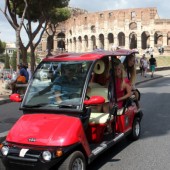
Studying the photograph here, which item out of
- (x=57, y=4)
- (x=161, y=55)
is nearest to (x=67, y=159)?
(x=57, y=4)

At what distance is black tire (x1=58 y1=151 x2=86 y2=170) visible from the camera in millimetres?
4719

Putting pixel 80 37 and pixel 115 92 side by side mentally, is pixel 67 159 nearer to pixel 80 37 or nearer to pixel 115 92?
pixel 115 92

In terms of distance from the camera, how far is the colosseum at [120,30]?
2862 inches

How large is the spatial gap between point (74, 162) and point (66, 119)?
0.60 m

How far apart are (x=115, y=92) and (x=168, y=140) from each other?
1773 mm

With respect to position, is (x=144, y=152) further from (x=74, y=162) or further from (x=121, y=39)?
(x=121, y=39)

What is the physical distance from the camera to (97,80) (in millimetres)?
6516

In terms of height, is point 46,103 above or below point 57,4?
below

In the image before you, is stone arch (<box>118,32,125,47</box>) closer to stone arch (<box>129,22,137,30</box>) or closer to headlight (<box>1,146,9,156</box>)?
stone arch (<box>129,22,137,30</box>)

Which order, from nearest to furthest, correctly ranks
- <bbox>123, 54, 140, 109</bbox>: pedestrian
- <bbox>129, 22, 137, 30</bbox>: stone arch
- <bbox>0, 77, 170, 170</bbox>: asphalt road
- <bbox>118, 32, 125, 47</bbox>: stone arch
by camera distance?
1. <bbox>0, 77, 170, 170</bbox>: asphalt road
2. <bbox>123, 54, 140, 109</bbox>: pedestrian
3. <bbox>129, 22, 137, 30</bbox>: stone arch
4. <bbox>118, 32, 125, 47</bbox>: stone arch

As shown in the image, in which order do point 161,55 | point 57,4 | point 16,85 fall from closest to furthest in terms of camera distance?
1. point 16,85
2. point 57,4
3. point 161,55

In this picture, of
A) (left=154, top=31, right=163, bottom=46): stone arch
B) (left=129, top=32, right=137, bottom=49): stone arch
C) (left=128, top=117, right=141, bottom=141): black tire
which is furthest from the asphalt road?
(left=129, top=32, right=137, bottom=49): stone arch

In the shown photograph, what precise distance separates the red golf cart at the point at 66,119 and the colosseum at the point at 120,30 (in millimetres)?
60769

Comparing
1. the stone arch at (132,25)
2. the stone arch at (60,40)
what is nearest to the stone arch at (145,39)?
the stone arch at (132,25)
